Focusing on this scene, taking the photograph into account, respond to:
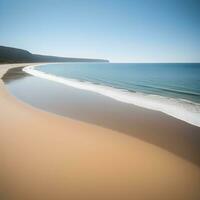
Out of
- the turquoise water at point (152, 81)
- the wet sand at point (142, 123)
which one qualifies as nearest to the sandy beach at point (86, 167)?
the wet sand at point (142, 123)

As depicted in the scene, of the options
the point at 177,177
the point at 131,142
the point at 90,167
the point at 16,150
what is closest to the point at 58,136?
the point at 16,150

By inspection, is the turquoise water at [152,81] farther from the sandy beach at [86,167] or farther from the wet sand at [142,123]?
the sandy beach at [86,167]

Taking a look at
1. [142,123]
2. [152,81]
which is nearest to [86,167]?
[142,123]

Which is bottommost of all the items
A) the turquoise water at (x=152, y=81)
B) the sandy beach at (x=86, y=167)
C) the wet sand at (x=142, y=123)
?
the sandy beach at (x=86, y=167)

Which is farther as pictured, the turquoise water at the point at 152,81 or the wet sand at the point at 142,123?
the turquoise water at the point at 152,81

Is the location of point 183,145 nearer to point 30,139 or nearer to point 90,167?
point 90,167

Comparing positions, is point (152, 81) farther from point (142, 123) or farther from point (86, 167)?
point (86, 167)

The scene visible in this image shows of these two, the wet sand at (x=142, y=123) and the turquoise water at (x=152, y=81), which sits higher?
the turquoise water at (x=152, y=81)

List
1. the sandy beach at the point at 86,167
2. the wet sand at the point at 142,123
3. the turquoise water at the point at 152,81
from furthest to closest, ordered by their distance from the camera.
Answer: the turquoise water at the point at 152,81 < the wet sand at the point at 142,123 < the sandy beach at the point at 86,167

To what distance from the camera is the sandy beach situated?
10.5 ft

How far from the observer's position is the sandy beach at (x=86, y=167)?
3189mm

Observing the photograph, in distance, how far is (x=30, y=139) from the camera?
190 inches

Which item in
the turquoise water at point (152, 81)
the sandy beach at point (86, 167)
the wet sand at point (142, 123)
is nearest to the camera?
the sandy beach at point (86, 167)

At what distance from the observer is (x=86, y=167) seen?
385cm
